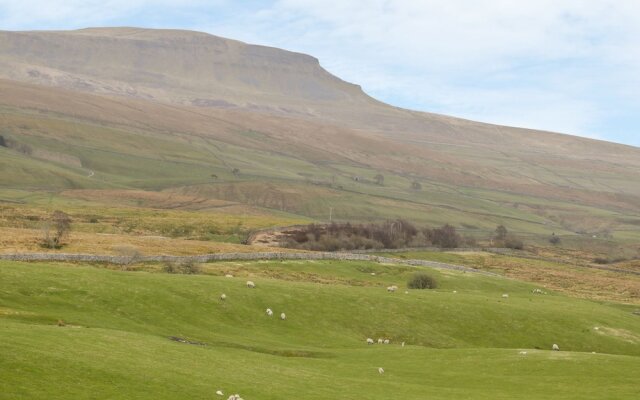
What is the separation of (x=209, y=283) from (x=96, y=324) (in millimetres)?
17161

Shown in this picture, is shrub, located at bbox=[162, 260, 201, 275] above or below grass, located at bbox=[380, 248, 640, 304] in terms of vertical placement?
above

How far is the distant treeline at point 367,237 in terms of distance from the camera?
138875 millimetres

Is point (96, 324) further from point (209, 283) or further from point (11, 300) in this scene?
point (209, 283)

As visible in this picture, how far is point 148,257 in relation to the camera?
280ft

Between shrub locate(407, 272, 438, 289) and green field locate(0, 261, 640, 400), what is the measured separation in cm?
1430

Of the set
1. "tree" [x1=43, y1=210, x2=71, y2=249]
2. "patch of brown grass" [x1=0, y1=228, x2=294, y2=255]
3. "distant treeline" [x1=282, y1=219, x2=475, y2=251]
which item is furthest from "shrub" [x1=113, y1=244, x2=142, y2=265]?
"distant treeline" [x1=282, y1=219, x2=475, y2=251]

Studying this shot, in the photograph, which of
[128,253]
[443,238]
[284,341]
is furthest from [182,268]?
[443,238]

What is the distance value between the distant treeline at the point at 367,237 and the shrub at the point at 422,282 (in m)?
44.6

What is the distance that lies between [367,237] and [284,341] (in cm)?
9718

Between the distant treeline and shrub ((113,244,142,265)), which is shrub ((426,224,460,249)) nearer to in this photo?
the distant treeline

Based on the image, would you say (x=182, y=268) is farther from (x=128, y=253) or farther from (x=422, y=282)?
(x=422, y=282)

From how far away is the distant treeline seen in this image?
13888 cm

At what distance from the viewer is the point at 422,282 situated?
92.0m

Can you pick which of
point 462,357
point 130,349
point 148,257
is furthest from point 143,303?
point 148,257
